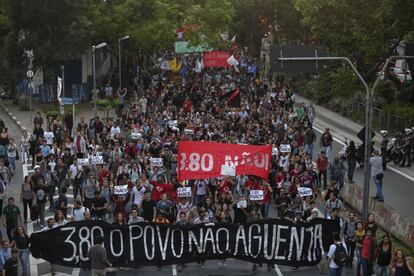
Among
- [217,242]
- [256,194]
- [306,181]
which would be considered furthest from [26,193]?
[306,181]

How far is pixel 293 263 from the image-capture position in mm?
18266

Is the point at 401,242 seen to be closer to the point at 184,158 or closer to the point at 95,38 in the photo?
the point at 184,158

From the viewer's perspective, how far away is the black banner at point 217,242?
18.0 m

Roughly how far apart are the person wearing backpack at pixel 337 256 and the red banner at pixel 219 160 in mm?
4253

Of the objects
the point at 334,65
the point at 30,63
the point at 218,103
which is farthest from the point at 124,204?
the point at 334,65

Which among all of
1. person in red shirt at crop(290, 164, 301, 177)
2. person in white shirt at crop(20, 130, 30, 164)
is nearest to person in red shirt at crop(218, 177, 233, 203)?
person in red shirt at crop(290, 164, 301, 177)

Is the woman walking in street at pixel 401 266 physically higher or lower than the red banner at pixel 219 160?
lower

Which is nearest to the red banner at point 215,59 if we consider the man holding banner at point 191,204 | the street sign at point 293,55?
the man holding banner at point 191,204

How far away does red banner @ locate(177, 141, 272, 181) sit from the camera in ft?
68.4

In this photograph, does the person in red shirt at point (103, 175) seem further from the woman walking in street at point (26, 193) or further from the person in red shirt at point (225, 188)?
the person in red shirt at point (225, 188)

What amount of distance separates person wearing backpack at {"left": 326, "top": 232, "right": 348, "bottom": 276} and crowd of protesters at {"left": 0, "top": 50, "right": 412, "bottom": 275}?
4 cm

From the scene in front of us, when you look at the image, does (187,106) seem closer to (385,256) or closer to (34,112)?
(34,112)

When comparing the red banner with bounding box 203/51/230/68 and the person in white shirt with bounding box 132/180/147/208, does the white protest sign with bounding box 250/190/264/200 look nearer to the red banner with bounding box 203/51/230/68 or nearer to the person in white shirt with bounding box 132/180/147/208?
the person in white shirt with bounding box 132/180/147/208

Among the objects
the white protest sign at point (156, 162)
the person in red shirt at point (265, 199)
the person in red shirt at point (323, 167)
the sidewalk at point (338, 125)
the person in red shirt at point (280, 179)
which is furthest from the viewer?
the sidewalk at point (338, 125)
